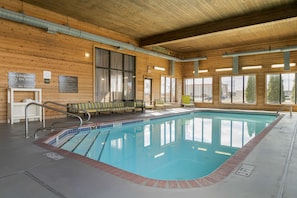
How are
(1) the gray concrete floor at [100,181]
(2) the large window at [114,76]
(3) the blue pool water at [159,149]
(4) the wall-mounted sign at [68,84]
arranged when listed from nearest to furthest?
1. (1) the gray concrete floor at [100,181]
2. (3) the blue pool water at [159,149]
3. (4) the wall-mounted sign at [68,84]
4. (2) the large window at [114,76]

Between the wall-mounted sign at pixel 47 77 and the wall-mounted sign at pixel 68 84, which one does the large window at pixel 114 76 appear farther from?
the wall-mounted sign at pixel 47 77

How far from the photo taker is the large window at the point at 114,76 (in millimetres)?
9570

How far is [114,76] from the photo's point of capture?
10320mm

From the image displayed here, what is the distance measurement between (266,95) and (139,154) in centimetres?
1107

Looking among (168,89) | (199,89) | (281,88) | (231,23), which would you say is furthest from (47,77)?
(281,88)

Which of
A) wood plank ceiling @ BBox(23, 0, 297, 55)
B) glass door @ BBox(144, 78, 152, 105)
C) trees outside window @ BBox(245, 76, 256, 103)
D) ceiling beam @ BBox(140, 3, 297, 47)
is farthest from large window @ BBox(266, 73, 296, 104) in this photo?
glass door @ BBox(144, 78, 152, 105)

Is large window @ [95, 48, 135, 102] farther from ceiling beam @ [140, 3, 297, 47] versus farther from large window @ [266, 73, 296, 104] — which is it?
large window @ [266, 73, 296, 104]

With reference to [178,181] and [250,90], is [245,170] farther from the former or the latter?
[250,90]

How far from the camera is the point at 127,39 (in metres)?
10.7

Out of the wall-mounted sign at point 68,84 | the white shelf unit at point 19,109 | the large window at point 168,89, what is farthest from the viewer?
the large window at point 168,89

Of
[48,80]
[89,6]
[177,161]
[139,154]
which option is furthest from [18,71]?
[177,161]

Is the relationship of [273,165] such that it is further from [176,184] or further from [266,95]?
[266,95]

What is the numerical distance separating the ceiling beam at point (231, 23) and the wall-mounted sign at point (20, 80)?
20.0ft

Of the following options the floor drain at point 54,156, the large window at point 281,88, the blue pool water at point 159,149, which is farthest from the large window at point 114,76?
the large window at point 281,88
